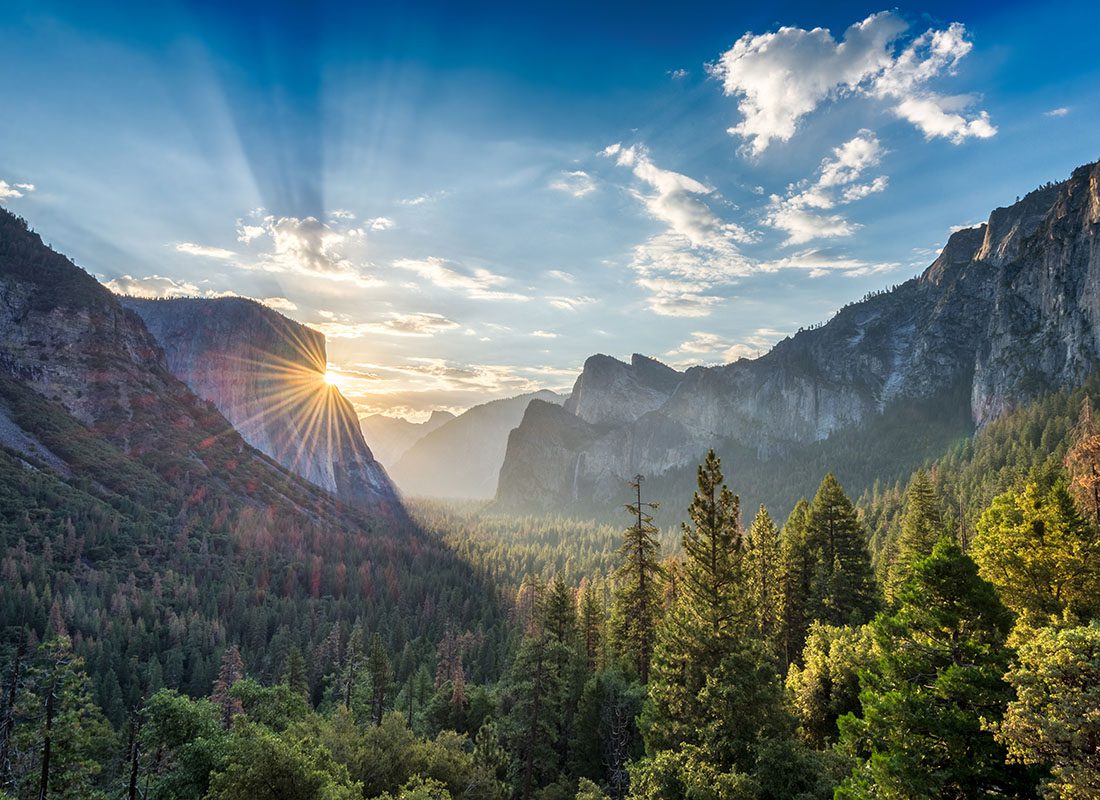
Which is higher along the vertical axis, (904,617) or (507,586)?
(904,617)

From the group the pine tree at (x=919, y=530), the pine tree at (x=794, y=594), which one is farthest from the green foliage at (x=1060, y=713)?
the pine tree at (x=919, y=530)

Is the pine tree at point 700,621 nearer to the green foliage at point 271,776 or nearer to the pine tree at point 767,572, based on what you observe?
the green foliage at point 271,776

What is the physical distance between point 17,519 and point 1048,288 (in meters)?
300

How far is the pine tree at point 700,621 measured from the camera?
68.2ft

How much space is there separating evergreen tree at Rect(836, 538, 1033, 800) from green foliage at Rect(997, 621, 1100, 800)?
128 cm

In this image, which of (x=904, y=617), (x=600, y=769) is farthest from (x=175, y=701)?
(x=904, y=617)

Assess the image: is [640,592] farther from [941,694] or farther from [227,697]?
[227,697]

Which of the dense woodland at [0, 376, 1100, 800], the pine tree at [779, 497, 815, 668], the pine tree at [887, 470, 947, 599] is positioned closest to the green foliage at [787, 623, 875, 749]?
the dense woodland at [0, 376, 1100, 800]

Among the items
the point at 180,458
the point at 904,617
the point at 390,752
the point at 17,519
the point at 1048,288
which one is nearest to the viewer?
the point at 904,617

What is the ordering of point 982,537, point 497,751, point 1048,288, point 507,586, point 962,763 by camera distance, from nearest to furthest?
point 962,763 < point 982,537 < point 497,751 < point 507,586 < point 1048,288

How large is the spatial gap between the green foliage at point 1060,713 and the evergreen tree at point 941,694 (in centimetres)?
128

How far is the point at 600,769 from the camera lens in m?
33.8

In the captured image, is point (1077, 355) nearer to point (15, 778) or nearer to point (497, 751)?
point (497, 751)

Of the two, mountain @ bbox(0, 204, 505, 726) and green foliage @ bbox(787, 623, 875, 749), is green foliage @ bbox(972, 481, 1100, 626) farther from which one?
mountain @ bbox(0, 204, 505, 726)
